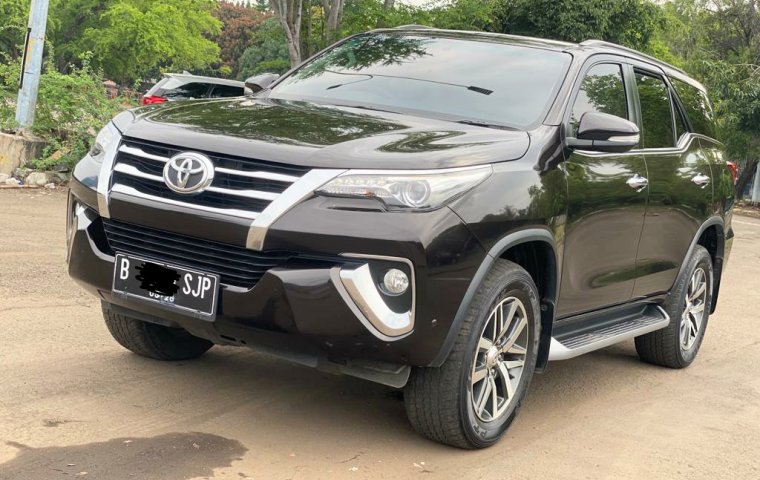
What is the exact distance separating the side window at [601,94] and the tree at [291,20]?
13745 millimetres

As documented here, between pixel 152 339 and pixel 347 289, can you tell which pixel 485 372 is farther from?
pixel 152 339

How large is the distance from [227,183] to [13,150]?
A: 386 inches

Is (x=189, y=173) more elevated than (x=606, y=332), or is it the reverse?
(x=189, y=173)

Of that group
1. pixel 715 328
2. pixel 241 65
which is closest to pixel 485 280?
pixel 715 328

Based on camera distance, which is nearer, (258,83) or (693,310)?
(258,83)

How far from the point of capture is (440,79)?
5203 mm

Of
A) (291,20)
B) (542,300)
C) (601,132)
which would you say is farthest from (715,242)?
(291,20)

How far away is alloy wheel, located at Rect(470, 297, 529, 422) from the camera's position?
4301 mm

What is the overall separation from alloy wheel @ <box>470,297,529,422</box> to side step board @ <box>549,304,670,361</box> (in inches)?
9.1

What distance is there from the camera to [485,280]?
411cm

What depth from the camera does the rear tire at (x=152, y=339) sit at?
5.10 metres

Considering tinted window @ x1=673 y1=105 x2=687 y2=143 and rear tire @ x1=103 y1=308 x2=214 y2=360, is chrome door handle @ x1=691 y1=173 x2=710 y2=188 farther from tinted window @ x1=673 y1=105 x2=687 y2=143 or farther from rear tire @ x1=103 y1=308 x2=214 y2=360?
rear tire @ x1=103 y1=308 x2=214 y2=360

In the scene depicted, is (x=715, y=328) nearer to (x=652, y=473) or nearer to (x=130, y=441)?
(x=652, y=473)

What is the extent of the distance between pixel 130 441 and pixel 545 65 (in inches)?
109
